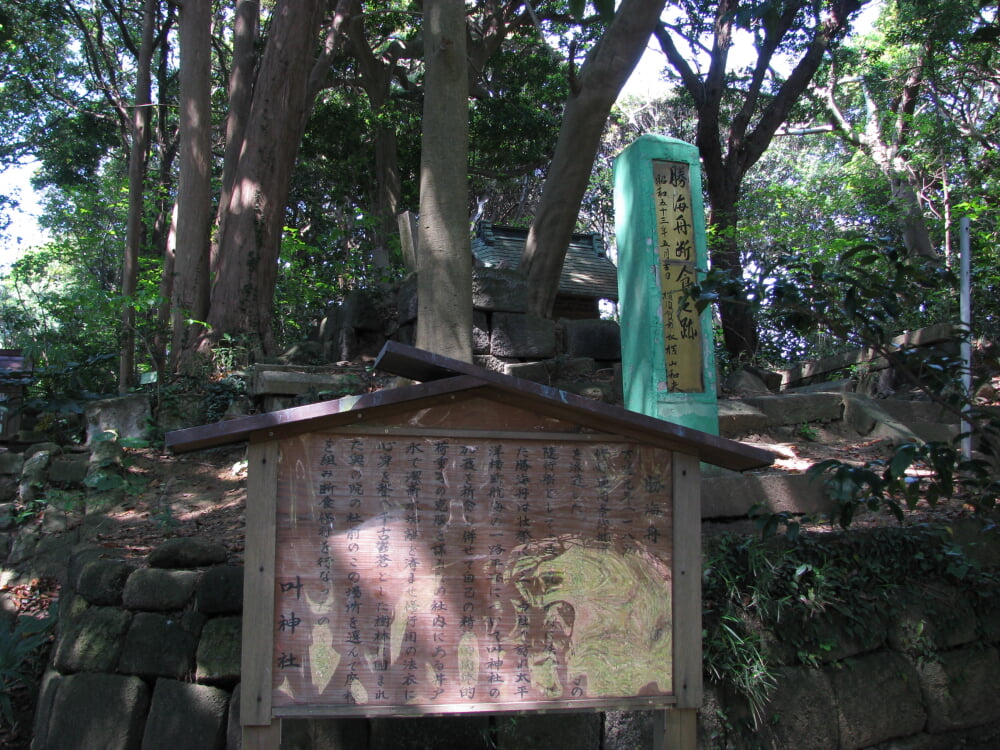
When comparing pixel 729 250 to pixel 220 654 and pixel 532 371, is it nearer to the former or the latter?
pixel 532 371

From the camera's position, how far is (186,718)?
13.0 feet

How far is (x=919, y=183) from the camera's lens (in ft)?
42.9

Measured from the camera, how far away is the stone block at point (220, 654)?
13.2 ft

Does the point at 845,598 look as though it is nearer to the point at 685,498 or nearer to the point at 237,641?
the point at 685,498

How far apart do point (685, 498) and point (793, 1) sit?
1025cm

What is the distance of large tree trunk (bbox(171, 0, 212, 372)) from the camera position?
8266 millimetres

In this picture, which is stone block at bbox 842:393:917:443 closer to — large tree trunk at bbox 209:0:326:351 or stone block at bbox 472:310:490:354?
stone block at bbox 472:310:490:354

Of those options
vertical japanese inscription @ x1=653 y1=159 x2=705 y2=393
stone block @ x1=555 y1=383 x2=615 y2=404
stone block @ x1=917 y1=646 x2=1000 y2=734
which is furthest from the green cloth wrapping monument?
stone block @ x1=917 y1=646 x2=1000 y2=734

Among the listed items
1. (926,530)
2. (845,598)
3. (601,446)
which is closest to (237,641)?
(601,446)

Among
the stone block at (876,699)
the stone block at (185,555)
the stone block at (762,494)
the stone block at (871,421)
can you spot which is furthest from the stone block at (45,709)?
the stone block at (871,421)

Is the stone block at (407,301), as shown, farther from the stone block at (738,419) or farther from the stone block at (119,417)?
the stone block at (738,419)

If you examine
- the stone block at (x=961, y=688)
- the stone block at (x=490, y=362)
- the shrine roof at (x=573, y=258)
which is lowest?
the stone block at (x=961, y=688)

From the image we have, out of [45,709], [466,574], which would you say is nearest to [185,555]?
[45,709]

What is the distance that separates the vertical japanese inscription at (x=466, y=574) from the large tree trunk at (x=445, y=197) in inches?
122
